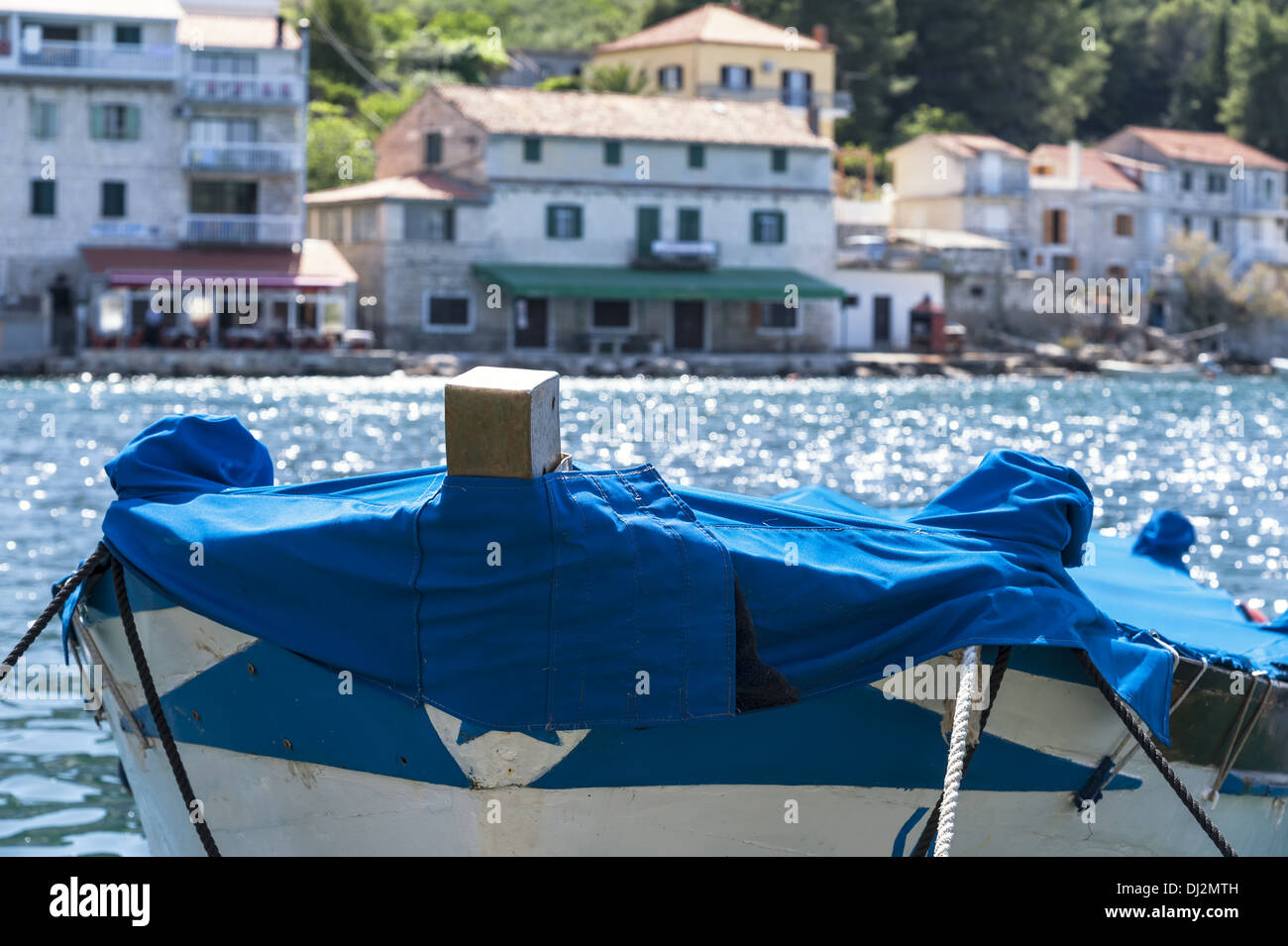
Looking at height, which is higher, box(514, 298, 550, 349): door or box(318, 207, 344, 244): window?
box(318, 207, 344, 244): window

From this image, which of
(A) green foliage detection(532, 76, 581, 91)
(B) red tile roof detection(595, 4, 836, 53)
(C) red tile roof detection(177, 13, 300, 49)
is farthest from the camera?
(A) green foliage detection(532, 76, 581, 91)

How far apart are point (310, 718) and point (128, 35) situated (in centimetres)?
4498

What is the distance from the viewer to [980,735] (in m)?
5.40

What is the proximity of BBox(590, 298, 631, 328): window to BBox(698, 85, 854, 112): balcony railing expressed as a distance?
1524 centimetres

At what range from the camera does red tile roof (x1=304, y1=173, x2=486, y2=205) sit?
48656 millimetres

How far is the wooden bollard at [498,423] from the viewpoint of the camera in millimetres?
4785

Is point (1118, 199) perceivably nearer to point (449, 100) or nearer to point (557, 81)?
point (557, 81)

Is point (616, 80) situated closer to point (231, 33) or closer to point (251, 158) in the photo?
point (231, 33)

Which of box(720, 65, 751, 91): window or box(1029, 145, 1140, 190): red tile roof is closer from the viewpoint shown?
box(720, 65, 751, 91): window

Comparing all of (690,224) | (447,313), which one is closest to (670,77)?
(690,224)

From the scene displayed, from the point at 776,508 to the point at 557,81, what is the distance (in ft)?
201

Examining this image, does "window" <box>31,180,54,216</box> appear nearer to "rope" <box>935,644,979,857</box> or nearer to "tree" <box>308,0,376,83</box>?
"tree" <box>308,0,376,83</box>

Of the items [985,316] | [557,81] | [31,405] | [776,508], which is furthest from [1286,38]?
[776,508]

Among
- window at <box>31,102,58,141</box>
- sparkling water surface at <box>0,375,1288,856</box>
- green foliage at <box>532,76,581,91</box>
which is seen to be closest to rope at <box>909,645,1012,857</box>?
sparkling water surface at <box>0,375,1288,856</box>
